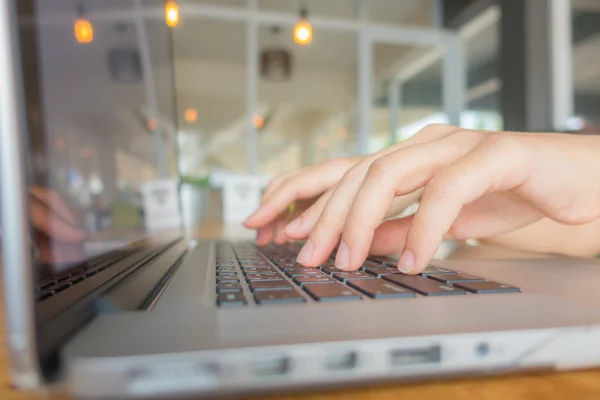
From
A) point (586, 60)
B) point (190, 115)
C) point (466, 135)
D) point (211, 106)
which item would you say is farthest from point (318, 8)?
point (466, 135)

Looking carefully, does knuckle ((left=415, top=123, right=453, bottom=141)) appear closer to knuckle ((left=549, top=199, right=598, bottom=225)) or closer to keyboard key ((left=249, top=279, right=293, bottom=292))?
knuckle ((left=549, top=199, right=598, bottom=225))

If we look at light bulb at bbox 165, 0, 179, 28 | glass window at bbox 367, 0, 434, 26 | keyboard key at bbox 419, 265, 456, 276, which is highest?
glass window at bbox 367, 0, 434, 26

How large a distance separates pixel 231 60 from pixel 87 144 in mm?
4696

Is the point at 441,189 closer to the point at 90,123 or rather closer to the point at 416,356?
the point at 416,356

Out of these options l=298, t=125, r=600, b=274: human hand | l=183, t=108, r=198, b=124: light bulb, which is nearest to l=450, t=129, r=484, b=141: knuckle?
l=298, t=125, r=600, b=274: human hand

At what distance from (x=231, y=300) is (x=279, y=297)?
3cm

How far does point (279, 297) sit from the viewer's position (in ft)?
0.82

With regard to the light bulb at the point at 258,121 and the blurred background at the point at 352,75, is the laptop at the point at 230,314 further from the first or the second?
the light bulb at the point at 258,121

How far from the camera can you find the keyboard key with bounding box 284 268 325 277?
0.35m

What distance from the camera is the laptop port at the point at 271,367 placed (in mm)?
165

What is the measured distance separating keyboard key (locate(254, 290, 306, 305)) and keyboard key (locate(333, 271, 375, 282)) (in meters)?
0.07

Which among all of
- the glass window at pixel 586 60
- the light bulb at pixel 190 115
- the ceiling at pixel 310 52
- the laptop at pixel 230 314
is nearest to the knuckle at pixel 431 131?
the laptop at pixel 230 314

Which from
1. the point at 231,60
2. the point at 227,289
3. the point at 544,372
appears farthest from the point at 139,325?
the point at 231,60

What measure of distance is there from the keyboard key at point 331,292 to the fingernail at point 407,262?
81 mm
